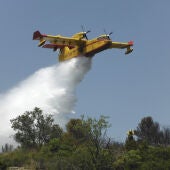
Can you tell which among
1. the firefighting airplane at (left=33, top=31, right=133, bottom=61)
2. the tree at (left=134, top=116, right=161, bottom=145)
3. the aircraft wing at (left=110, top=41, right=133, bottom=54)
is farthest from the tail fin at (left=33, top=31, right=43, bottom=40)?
the tree at (left=134, top=116, right=161, bottom=145)

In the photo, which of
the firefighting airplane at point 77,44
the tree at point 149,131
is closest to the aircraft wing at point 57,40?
the firefighting airplane at point 77,44

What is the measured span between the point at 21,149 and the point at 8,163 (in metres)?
13.5

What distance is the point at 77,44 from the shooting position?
75.1m

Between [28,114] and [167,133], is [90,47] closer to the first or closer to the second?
[28,114]

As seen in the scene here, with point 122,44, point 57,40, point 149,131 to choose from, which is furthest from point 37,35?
point 149,131

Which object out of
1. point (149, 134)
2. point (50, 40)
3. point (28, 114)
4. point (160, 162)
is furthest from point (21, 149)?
point (149, 134)

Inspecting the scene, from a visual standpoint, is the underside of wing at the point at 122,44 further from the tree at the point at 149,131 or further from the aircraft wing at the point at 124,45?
the tree at the point at 149,131

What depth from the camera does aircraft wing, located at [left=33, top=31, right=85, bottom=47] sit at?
241ft

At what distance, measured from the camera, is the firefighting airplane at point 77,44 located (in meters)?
70.2

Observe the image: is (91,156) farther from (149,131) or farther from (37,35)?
(149,131)

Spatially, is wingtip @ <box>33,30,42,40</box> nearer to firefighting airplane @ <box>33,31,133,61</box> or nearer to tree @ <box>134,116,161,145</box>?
firefighting airplane @ <box>33,31,133,61</box>

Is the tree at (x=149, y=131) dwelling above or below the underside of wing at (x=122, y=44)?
below

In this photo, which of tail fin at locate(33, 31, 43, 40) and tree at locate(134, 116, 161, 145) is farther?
tree at locate(134, 116, 161, 145)

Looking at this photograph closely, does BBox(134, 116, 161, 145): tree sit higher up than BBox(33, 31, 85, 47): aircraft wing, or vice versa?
BBox(33, 31, 85, 47): aircraft wing
